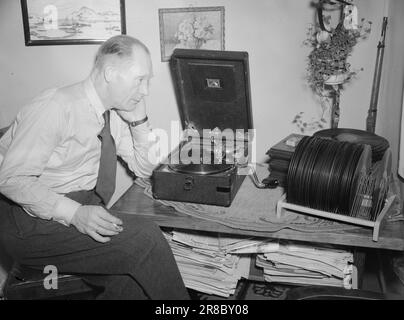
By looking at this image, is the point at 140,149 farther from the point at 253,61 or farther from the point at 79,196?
the point at 253,61

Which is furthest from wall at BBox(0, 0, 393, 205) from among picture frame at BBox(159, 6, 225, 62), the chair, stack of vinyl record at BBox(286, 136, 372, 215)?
the chair

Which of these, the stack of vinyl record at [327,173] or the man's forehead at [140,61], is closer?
the stack of vinyl record at [327,173]

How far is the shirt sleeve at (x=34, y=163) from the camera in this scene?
156cm

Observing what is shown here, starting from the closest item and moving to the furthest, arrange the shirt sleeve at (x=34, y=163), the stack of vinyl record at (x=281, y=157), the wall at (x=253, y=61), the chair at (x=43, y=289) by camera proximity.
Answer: the shirt sleeve at (x=34, y=163)
the chair at (x=43, y=289)
the stack of vinyl record at (x=281, y=157)
the wall at (x=253, y=61)

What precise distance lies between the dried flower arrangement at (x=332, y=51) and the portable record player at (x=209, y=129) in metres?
0.38

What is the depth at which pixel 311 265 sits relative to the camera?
190 cm

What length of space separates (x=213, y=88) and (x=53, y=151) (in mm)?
810

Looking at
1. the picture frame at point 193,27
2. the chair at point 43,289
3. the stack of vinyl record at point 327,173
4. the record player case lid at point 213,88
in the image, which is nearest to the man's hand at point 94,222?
the chair at point 43,289

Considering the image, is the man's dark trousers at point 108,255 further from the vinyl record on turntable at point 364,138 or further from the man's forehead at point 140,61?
the vinyl record on turntable at point 364,138

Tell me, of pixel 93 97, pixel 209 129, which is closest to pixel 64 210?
pixel 93 97

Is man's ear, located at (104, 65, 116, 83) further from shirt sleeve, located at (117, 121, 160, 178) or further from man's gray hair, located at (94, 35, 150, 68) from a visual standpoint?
shirt sleeve, located at (117, 121, 160, 178)

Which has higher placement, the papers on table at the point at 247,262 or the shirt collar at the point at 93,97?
the shirt collar at the point at 93,97

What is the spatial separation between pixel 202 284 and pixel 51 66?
1464 mm

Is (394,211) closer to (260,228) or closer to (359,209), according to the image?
(359,209)
